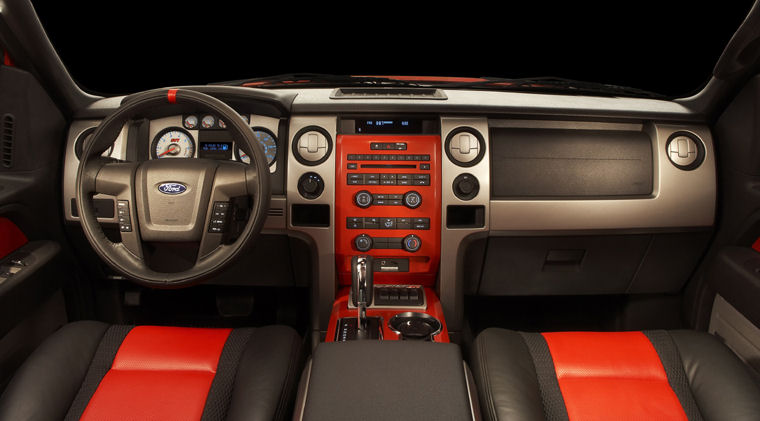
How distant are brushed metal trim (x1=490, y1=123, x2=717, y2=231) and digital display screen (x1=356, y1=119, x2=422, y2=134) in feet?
1.56

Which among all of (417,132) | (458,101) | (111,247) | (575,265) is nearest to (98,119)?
(111,247)

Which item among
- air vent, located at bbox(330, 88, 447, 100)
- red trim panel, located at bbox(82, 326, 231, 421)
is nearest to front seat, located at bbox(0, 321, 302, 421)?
red trim panel, located at bbox(82, 326, 231, 421)

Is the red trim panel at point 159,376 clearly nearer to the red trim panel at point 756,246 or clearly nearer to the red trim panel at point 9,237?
the red trim panel at point 9,237

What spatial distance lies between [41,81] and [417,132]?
1516 millimetres

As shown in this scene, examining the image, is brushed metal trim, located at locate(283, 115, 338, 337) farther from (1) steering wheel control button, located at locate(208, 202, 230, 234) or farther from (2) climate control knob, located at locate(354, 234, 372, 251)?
(1) steering wheel control button, located at locate(208, 202, 230, 234)

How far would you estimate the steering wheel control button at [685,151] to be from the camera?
1974 millimetres

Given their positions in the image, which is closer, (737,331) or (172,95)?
(172,95)

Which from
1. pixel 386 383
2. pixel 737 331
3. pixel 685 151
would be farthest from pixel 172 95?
pixel 737 331

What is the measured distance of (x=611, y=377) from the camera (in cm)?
137

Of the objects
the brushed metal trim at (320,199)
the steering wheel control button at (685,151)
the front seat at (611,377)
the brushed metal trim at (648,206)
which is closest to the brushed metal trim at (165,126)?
the brushed metal trim at (320,199)

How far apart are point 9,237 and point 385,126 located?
5.02 feet

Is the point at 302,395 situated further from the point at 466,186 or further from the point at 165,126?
the point at 165,126

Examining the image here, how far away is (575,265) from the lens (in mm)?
2152

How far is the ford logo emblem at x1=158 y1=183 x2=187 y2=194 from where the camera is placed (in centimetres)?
150
